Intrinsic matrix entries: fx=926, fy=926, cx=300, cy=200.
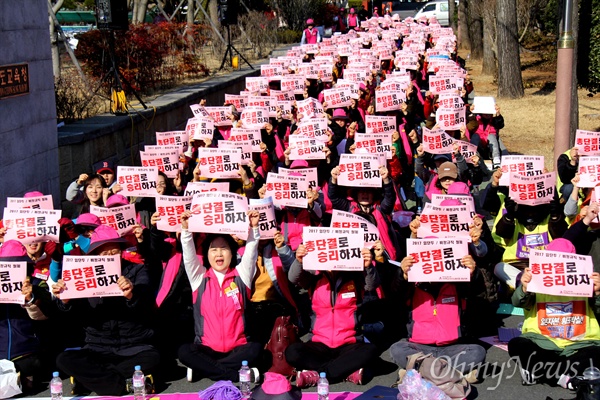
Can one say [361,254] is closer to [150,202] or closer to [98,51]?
[150,202]

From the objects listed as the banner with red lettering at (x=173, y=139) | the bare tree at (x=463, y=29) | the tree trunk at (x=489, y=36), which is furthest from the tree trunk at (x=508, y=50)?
the bare tree at (x=463, y=29)

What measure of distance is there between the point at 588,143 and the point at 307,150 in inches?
111

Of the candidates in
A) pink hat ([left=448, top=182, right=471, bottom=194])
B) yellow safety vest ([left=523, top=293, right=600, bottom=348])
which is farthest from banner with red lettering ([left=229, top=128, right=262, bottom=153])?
yellow safety vest ([left=523, top=293, right=600, bottom=348])

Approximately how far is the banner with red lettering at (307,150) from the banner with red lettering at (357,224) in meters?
2.50

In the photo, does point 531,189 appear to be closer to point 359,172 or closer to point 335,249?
point 359,172

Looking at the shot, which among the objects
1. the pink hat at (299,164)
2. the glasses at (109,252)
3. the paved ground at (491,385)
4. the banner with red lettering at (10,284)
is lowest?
the paved ground at (491,385)

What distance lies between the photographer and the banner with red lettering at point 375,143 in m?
9.87

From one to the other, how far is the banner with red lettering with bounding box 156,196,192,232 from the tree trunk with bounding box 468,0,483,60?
25662 mm

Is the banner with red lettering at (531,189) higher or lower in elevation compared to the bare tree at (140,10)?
lower

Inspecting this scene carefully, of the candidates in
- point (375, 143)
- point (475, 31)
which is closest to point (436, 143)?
point (375, 143)

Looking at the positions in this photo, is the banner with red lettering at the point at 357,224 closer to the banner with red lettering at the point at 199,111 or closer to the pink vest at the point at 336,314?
the pink vest at the point at 336,314

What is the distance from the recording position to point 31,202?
26.6 feet

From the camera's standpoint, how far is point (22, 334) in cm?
698

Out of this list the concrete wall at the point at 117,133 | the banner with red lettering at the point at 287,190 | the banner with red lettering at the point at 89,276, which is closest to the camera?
the banner with red lettering at the point at 89,276
